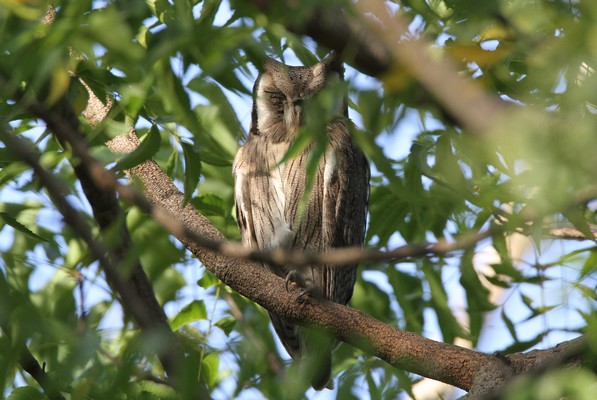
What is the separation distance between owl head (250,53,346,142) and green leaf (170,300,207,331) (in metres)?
0.88

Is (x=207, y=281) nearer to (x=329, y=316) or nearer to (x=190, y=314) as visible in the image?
(x=190, y=314)

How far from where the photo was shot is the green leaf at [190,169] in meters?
1.72

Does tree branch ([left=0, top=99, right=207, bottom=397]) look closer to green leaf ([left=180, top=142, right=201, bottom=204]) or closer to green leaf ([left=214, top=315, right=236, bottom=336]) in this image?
green leaf ([left=180, top=142, right=201, bottom=204])

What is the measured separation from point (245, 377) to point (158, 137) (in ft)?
1.97

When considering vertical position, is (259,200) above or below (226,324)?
above

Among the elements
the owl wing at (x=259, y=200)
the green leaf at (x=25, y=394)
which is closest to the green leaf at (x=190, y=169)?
the green leaf at (x=25, y=394)

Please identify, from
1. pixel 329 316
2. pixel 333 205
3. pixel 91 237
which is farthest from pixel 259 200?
Answer: pixel 91 237

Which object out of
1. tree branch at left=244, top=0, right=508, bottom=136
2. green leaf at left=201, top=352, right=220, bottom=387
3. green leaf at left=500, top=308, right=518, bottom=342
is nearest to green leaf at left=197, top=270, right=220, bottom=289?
green leaf at left=201, top=352, right=220, bottom=387

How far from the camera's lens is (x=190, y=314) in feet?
7.04

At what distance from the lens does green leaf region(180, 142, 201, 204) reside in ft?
5.65

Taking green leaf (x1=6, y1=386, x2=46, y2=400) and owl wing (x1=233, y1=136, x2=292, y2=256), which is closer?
green leaf (x1=6, y1=386, x2=46, y2=400)

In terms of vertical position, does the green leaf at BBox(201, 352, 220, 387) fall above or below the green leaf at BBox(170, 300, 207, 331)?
below

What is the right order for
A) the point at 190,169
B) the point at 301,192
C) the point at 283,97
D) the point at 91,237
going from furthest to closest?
the point at 283,97, the point at 301,192, the point at 190,169, the point at 91,237

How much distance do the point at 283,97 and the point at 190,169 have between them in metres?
1.24
